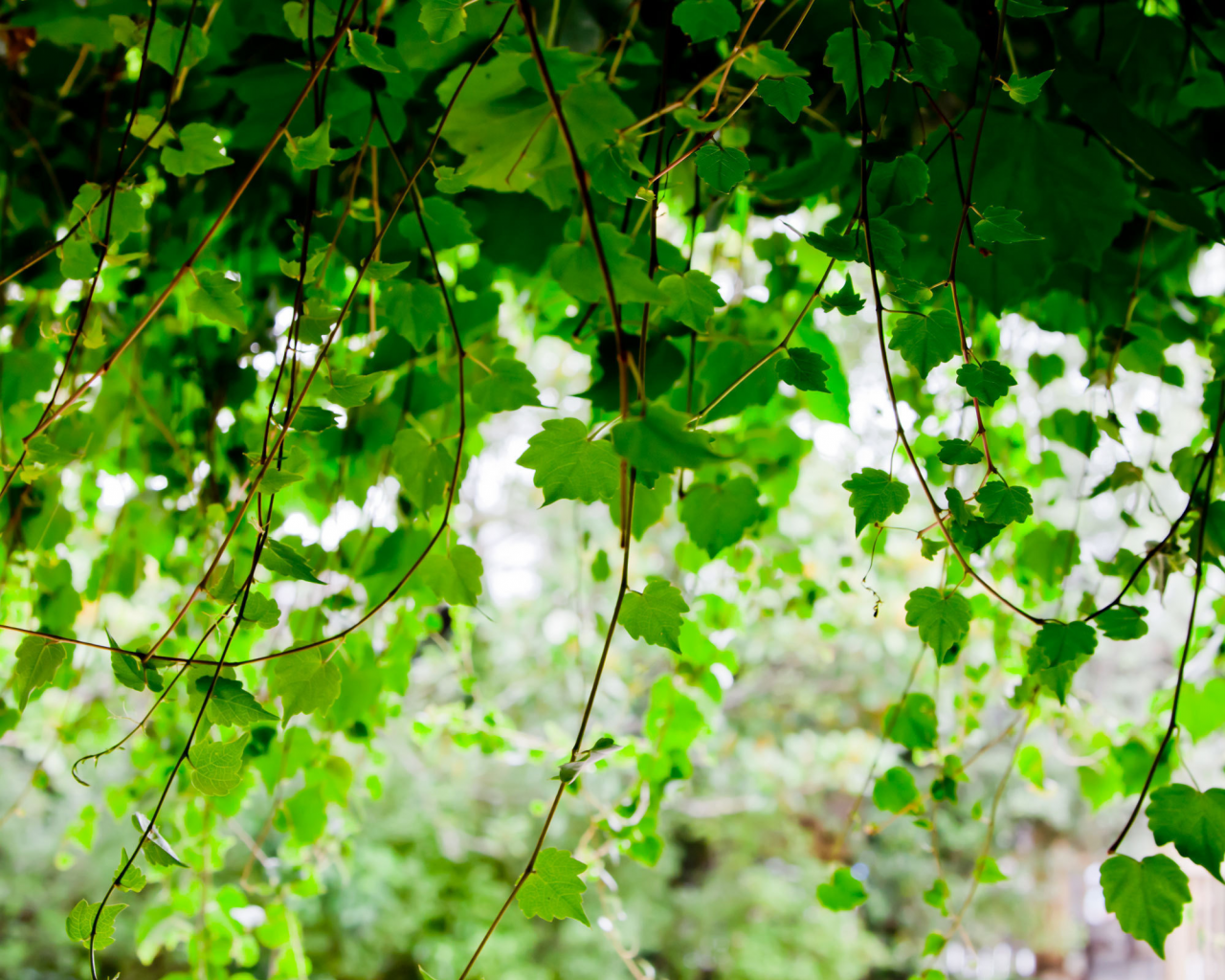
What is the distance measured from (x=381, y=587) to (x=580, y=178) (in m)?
0.48

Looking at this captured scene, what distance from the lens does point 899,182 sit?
15.3 inches

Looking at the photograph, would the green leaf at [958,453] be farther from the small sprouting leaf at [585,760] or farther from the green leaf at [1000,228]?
the small sprouting leaf at [585,760]

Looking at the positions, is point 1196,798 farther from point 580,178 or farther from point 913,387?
point 913,387

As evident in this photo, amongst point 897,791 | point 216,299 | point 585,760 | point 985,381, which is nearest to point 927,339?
point 985,381

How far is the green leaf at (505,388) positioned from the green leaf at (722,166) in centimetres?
15

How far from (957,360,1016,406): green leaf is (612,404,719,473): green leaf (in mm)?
132

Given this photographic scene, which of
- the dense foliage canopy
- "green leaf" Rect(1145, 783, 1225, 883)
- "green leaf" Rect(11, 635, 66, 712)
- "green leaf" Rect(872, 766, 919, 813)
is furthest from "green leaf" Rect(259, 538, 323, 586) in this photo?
"green leaf" Rect(872, 766, 919, 813)

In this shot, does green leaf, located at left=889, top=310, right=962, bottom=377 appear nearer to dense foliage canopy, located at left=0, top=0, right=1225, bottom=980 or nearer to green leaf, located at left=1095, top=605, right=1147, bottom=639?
dense foliage canopy, located at left=0, top=0, right=1225, bottom=980

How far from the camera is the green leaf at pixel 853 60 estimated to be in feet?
1.19

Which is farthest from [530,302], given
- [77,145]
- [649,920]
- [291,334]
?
[649,920]

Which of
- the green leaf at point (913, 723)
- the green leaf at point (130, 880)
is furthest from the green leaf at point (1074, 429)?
the green leaf at point (130, 880)

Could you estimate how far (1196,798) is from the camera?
1.30 ft

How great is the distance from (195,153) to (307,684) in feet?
0.92

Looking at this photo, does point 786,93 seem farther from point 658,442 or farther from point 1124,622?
point 1124,622
